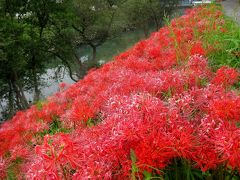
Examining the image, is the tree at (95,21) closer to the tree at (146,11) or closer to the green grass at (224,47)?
the tree at (146,11)

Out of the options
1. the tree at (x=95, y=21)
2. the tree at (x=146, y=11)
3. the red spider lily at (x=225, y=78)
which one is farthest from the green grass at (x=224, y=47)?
the tree at (x=146, y=11)

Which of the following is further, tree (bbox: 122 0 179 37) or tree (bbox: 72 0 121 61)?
tree (bbox: 122 0 179 37)

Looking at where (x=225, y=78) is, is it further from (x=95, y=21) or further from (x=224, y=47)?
(x=95, y=21)

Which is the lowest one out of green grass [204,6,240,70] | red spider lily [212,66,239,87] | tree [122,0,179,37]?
tree [122,0,179,37]

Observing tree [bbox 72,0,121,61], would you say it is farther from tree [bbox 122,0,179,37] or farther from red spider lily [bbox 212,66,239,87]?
red spider lily [bbox 212,66,239,87]

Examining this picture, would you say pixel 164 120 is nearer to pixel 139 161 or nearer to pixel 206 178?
pixel 139 161

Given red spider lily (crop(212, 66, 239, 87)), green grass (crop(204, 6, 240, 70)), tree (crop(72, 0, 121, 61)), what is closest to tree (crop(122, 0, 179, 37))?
tree (crop(72, 0, 121, 61))

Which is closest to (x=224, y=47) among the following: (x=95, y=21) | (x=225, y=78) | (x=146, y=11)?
(x=225, y=78)

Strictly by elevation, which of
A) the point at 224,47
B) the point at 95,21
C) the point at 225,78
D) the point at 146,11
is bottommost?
the point at 146,11

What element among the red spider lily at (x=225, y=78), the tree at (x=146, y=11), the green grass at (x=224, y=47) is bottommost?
the tree at (x=146, y=11)

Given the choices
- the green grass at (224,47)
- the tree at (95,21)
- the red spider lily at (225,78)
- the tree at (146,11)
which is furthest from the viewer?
the tree at (146,11)

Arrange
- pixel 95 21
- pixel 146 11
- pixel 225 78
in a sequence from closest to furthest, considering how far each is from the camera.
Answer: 1. pixel 225 78
2. pixel 95 21
3. pixel 146 11

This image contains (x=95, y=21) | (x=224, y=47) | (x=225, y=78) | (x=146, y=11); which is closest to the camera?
(x=225, y=78)

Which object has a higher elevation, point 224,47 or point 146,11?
point 224,47
